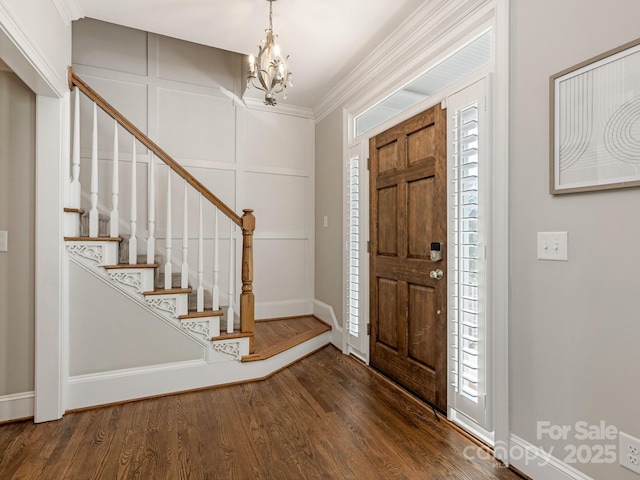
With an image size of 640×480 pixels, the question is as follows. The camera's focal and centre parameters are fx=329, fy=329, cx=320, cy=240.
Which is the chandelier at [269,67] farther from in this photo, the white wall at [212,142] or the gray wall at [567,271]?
the white wall at [212,142]

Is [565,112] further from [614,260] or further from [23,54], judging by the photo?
[23,54]

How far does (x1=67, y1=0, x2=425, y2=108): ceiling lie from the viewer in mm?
2225

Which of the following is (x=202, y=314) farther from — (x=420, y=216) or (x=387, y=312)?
(x=420, y=216)

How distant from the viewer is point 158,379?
252 cm

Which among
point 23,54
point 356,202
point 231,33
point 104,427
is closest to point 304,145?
point 356,202

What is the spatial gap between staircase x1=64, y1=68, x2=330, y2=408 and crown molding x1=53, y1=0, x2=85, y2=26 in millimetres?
397

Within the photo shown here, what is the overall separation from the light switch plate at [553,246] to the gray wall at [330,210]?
6.69 ft

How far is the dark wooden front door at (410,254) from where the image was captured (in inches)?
87.4

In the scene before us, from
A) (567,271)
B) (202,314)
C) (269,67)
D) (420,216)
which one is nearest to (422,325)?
(420,216)

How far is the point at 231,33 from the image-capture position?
258cm

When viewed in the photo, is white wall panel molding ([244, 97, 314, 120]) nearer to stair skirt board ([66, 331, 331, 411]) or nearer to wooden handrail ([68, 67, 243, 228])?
wooden handrail ([68, 67, 243, 228])

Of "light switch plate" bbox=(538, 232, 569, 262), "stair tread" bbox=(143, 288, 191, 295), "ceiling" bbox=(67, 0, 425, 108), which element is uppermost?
"ceiling" bbox=(67, 0, 425, 108)

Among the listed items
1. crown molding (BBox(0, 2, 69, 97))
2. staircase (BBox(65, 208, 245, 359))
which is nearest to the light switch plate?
staircase (BBox(65, 208, 245, 359))

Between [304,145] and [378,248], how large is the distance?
6.30 ft
